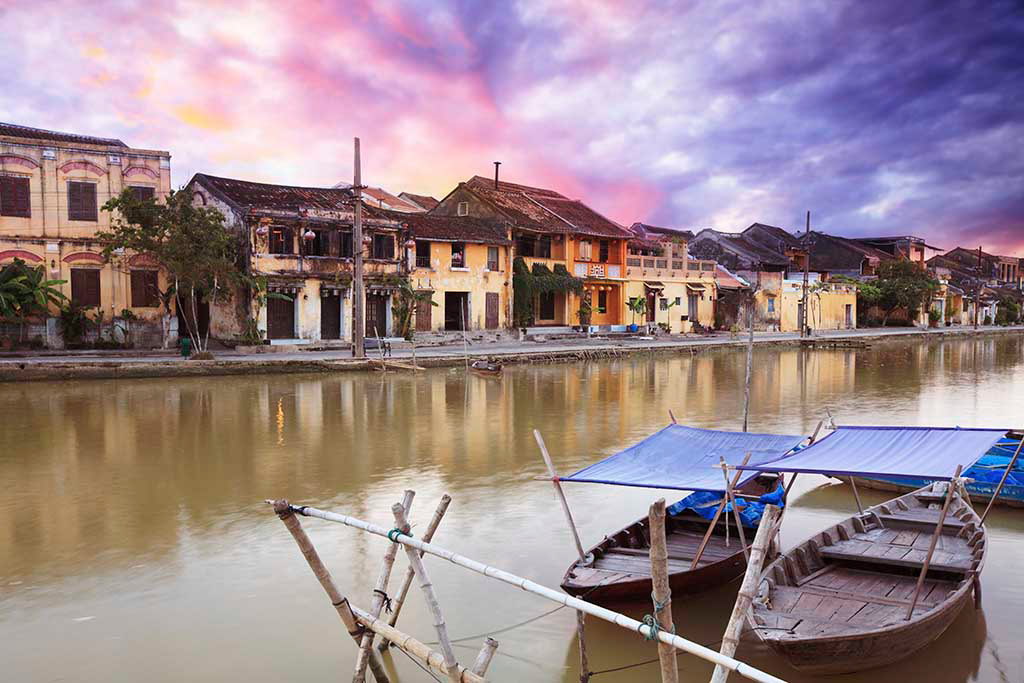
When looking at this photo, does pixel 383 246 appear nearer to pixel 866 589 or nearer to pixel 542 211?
pixel 542 211

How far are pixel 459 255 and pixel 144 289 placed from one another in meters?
14.3

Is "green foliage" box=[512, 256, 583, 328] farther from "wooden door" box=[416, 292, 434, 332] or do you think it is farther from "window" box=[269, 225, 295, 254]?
"window" box=[269, 225, 295, 254]

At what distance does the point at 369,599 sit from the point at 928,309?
225ft

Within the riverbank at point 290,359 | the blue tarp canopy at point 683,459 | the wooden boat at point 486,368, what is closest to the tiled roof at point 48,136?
the riverbank at point 290,359

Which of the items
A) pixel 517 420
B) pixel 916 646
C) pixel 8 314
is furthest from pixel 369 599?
pixel 8 314

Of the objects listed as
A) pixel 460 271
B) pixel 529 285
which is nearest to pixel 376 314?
pixel 460 271

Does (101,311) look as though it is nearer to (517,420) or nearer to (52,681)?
(517,420)

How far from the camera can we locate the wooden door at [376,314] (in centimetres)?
3550

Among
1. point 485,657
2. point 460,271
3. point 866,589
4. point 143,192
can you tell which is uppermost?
point 143,192

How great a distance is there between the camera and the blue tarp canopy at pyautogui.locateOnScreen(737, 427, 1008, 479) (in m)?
7.22

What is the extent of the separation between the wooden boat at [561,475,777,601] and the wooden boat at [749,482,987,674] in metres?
0.58

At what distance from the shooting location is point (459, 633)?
7688mm

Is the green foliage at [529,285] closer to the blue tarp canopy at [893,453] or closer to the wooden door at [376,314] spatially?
the wooden door at [376,314]

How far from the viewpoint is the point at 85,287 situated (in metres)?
29.1
